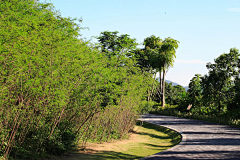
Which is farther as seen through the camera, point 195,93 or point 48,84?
point 195,93

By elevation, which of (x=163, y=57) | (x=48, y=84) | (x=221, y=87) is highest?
(x=163, y=57)

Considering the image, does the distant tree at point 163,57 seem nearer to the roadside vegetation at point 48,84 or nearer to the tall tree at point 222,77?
the tall tree at point 222,77

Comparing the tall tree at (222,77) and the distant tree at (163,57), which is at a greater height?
the distant tree at (163,57)

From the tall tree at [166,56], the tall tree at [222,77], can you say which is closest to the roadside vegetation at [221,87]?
the tall tree at [222,77]

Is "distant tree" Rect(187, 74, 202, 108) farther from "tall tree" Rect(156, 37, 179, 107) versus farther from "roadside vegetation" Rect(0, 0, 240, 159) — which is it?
"roadside vegetation" Rect(0, 0, 240, 159)

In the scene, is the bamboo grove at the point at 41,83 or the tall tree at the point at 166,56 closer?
the bamboo grove at the point at 41,83

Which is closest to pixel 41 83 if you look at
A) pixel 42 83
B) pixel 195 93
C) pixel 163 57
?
pixel 42 83

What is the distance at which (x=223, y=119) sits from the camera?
906 inches

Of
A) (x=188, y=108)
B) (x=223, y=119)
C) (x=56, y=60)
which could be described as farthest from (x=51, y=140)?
(x=188, y=108)

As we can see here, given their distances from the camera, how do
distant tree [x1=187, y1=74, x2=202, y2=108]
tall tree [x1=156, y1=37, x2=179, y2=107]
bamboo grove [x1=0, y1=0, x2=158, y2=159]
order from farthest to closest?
tall tree [x1=156, y1=37, x2=179, y2=107]
distant tree [x1=187, y1=74, x2=202, y2=108]
bamboo grove [x1=0, y1=0, x2=158, y2=159]

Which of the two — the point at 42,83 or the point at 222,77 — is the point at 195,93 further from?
the point at 42,83

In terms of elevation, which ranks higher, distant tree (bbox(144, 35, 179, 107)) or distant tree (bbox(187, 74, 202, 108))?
distant tree (bbox(144, 35, 179, 107))

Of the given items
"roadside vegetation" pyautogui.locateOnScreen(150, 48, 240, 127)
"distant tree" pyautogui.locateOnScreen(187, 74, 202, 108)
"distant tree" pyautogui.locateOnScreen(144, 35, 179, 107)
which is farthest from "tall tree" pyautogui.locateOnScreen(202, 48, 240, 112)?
"distant tree" pyautogui.locateOnScreen(144, 35, 179, 107)

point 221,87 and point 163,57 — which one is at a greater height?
point 163,57
